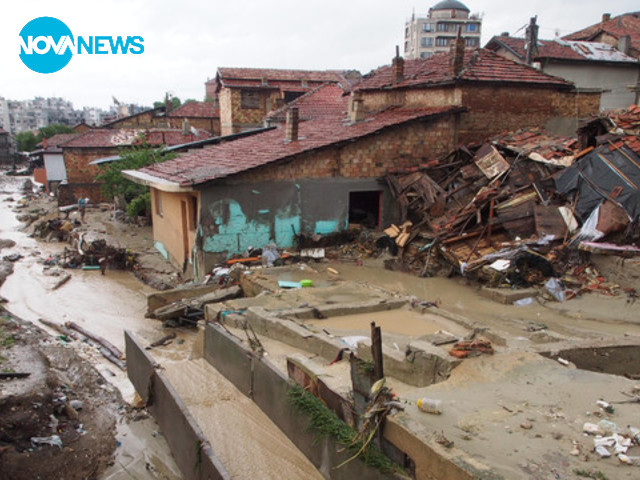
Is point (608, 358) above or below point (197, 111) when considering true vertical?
below

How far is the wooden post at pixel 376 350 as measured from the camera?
436 centimetres

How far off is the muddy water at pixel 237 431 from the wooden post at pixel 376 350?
1.90 m

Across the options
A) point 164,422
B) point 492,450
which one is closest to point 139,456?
point 164,422

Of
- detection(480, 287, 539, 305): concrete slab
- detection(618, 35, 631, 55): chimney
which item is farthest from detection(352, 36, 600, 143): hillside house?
detection(618, 35, 631, 55): chimney

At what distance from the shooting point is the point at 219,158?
1449 centimetres

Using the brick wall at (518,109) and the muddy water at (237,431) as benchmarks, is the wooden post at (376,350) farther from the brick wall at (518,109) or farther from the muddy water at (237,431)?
the brick wall at (518,109)

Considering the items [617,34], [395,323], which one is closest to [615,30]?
[617,34]

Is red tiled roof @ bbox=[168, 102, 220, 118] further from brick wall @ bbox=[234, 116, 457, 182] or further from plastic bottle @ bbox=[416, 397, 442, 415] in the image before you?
plastic bottle @ bbox=[416, 397, 442, 415]

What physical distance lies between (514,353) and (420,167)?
28.9 feet

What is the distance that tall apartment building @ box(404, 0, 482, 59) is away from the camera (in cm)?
5853

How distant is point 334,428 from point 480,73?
493 inches

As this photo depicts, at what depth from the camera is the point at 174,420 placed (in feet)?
22.7

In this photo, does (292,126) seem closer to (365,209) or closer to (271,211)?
(271,211)

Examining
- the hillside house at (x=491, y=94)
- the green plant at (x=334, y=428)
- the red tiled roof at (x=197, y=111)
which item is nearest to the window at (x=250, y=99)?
the red tiled roof at (x=197, y=111)
